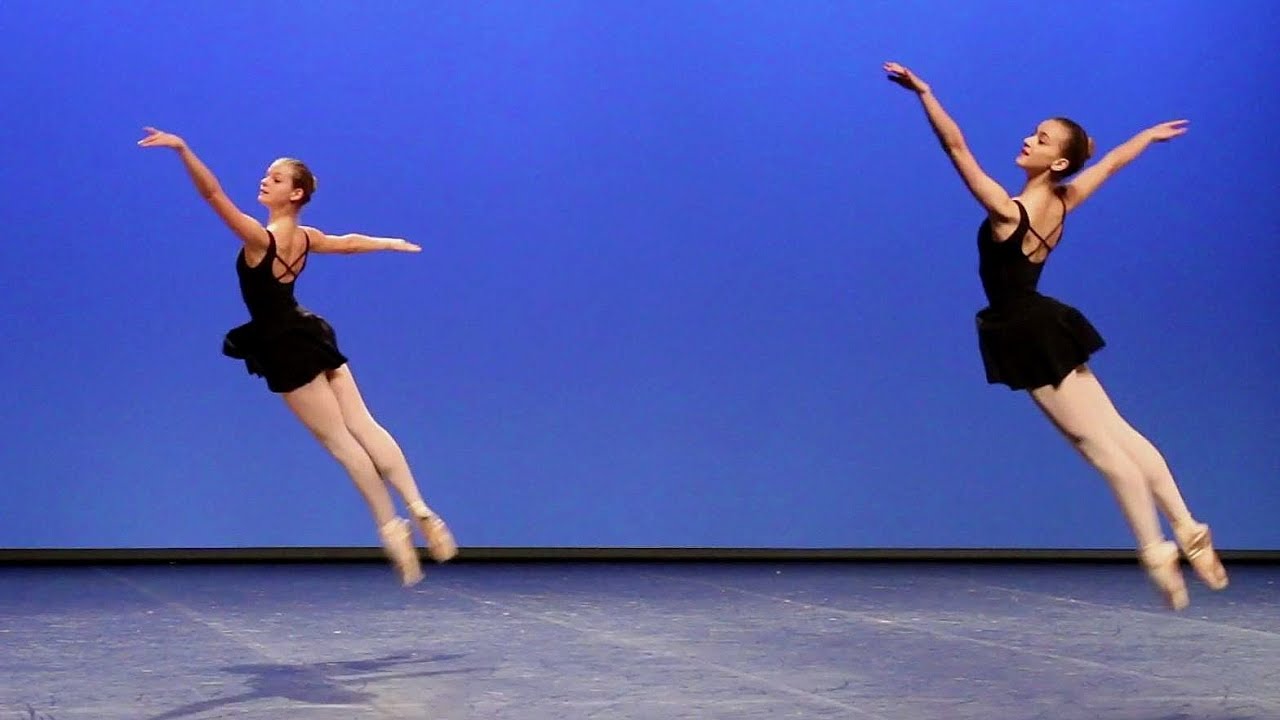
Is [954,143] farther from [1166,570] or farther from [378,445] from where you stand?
[378,445]

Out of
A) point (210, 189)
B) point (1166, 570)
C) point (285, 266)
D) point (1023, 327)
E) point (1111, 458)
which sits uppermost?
point (210, 189)

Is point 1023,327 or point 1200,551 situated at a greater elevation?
point 1023,327

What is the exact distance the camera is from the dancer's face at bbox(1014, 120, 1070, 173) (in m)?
4.41

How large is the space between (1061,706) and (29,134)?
5173 millimetres

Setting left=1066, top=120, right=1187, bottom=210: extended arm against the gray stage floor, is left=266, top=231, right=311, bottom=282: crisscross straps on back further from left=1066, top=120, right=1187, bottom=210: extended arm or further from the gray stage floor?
left=1066, top=120, right=1187, bottom=210: extended arm

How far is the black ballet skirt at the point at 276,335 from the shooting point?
462cm

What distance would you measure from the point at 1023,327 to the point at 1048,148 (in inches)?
18.8

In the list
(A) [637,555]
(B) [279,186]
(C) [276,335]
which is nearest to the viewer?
(C) [276,335]

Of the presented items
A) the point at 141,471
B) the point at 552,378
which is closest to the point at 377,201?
the point at 552,378

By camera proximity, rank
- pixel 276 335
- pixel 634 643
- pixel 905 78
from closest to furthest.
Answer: pixel 905 78 → pixel 276 335 → pixel 634 643

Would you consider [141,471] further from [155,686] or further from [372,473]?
[372,473]

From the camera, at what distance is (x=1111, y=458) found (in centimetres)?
440

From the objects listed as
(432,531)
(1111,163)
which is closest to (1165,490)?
(1111,163)

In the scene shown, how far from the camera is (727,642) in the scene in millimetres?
6012
